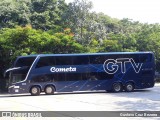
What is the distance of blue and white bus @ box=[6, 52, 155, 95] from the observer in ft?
74.1

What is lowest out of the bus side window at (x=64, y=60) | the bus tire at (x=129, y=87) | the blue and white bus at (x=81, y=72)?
the bus tire at (x=129, y=87)

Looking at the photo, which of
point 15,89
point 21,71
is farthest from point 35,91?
point 21,71

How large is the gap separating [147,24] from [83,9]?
1907cm

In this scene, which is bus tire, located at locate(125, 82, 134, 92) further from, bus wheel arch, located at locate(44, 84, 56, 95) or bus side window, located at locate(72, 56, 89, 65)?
bus wheel arch, located at locate(44, 84, 56, 95)

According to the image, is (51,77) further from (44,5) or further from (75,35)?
(44,5)

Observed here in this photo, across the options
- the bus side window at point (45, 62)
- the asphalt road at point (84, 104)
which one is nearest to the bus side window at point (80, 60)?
the bus side window at point (45, 62)

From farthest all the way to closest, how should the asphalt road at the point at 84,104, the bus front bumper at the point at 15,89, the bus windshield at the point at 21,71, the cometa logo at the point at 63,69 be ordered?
the cometa logo at the point at 63,69, the bus windshield at the point at 21,71, the bus front bumper at the point at 15,89, the asphalt road at the point at 84,104

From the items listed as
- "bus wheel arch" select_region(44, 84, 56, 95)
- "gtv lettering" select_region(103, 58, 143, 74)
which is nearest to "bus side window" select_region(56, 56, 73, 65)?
"bus wheel arch" select_region(44, 84, 56, 95)

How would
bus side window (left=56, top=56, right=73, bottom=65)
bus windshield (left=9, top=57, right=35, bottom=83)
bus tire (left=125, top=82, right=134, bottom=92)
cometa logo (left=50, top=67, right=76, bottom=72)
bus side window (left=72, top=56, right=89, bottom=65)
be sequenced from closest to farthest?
bus windshield (left=9, top=57, right=35, bottom=83) < cometa logo (left=50, top=67, right=76, bottom=72) < bus side window (left=56, top=56, right=73, bottom=65) < bus side window (left=72, top=56, right=89, bottom=65) < bus tire (left=125, top=82, right=134, bottom=92)

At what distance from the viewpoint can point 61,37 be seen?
31328 millimetres

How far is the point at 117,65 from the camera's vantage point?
24094 millimetres

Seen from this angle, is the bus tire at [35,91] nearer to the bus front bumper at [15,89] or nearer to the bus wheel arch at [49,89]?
the bus wheel arch at [49,89]

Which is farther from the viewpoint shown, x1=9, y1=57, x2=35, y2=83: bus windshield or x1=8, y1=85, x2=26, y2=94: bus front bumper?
x1=9, y1=57, x2=35, y2=83: bus windshield

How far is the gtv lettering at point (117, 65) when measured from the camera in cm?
2394
